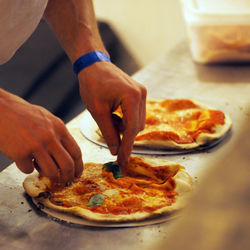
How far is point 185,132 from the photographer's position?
148 centimetres

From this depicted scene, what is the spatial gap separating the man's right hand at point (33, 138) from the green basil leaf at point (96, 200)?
145mm

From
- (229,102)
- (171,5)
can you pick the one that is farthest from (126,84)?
(171,5)

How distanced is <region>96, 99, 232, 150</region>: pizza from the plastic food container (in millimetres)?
480

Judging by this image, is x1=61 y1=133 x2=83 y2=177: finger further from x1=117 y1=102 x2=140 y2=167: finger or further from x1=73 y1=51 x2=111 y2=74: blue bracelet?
x1=73 y1=51 x2=111 y2=74: blue bracelet

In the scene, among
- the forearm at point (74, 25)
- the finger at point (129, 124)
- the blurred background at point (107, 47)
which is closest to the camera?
the finger at point (129, 124)

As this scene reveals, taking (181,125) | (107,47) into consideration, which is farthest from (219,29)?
(107,47)

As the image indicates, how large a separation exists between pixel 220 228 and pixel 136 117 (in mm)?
919

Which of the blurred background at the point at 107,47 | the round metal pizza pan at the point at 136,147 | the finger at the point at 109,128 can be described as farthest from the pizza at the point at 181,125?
the blurred background at the point at 107,47

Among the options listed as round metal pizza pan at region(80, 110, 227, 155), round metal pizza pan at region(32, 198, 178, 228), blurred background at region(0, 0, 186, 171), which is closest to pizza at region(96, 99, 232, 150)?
round metal pizza pan at region(80, 110, 227, 155)

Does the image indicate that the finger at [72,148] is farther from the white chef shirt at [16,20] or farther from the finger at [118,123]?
the white chef shirt at [16,20]

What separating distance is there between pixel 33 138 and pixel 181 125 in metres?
0.78

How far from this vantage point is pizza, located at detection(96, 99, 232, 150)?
1.40 m

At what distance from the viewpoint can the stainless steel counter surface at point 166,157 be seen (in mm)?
952

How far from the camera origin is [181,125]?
1.55 m
